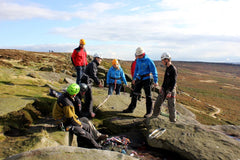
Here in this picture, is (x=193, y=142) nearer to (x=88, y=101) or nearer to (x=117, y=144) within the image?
(x=117, y=144)

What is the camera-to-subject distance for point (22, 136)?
6.41m

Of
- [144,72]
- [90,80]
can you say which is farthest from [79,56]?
[144,72]

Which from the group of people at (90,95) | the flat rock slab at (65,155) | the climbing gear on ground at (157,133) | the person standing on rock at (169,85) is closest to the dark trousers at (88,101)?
the group of people at (90,95)

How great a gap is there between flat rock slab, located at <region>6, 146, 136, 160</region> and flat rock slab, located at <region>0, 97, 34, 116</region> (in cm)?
426

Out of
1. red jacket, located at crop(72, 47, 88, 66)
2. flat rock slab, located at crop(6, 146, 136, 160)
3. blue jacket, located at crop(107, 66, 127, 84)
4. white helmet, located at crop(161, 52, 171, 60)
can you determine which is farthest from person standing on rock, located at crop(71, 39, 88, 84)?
flat rock slab, located at crop(6, 146, 136, 160)

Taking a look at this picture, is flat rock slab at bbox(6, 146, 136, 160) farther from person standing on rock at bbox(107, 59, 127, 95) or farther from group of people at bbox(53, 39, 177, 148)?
person standing on rock at bbox(107, 59, 127, 95)

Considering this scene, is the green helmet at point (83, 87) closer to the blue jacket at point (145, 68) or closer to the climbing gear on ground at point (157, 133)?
the blue jacket at point (145, 68)

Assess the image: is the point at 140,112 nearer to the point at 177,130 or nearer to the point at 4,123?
the point at 177,130

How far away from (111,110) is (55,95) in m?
3.77

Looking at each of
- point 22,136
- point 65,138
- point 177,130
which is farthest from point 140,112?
point 22,136

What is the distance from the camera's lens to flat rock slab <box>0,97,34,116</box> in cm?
768

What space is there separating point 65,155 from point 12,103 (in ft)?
18.9

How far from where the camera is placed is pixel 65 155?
13.4 ft

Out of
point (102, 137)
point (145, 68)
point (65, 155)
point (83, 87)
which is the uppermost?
point (145, 68)
